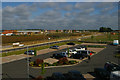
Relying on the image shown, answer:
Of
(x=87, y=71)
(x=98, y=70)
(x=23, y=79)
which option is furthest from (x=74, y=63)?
(x=23, y=79)

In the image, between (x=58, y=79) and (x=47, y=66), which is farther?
(x=47, y=66)

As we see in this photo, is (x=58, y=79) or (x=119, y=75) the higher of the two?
(x=119, y=75)

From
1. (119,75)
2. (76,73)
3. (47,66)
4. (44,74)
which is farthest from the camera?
(47,66)

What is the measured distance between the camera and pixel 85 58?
26516 millimetres

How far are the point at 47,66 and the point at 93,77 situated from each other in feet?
26.5

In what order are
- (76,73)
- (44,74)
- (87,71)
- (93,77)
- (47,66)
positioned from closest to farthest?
(76,73) < (93,77) < (44,74) < (87,71) < (47,66)

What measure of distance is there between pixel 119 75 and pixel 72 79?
504 cm

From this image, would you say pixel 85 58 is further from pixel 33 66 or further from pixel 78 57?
pixel 33 66

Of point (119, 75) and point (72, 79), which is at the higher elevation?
point (119, 75)

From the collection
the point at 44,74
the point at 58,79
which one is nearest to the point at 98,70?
the point at 58,79

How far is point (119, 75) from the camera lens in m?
12.0

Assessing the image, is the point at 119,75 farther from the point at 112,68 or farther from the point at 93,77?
the point at 112,68

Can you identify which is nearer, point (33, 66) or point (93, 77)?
point (93, 77)

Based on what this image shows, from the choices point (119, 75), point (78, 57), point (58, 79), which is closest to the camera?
point (119, 75)
